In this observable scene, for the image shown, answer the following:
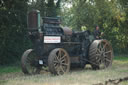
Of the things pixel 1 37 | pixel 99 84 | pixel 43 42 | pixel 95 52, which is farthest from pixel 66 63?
pixel 1 37

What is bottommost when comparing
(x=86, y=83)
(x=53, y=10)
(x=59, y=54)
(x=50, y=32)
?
(x=86, y=83)

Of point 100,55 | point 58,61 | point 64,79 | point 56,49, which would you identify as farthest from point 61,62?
point 100,55

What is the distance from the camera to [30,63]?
12.3 meters

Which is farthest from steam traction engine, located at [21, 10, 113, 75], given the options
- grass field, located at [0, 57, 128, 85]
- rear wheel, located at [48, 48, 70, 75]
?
grass field, located at [0, 57, 128, 85]

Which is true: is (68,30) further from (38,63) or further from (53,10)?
(53,10)

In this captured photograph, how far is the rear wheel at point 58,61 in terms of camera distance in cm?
1091

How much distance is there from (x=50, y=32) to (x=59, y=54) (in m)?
1.22

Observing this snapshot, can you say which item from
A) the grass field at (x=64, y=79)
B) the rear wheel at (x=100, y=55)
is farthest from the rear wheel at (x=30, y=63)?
the rear wheel at (x=100, y=55)

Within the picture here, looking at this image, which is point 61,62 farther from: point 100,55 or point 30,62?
point 100,55

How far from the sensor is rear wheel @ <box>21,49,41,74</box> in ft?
39.3

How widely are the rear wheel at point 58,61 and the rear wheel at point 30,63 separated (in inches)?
45.4

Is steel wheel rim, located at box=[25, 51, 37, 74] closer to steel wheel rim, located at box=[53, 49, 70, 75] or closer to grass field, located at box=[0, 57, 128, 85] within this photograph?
grass field, located at box=[0, 57, 128, 85]

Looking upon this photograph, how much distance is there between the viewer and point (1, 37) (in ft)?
54.3

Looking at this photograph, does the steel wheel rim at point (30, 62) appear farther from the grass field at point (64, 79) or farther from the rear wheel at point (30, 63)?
the grass field at point (64, 79)
